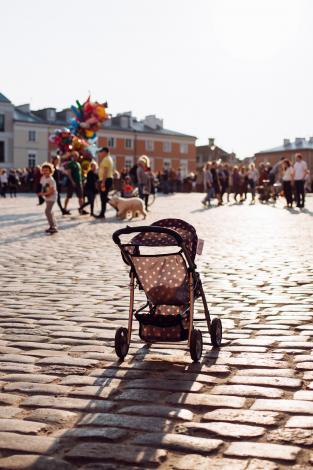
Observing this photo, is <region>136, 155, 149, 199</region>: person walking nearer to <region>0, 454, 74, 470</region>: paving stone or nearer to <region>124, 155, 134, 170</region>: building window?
<region>0, 454, 74, 470</region>: paving stone

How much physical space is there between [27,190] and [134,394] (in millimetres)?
46779

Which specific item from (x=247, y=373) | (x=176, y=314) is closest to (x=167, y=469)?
(x=247, y=373)

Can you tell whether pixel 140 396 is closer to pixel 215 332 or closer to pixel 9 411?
pixel 9 411

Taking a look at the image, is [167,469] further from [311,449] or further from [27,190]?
[27,190]

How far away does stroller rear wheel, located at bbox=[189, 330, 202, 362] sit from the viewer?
172 inches

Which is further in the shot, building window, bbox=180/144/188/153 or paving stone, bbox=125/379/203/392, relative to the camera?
building window, bbox=180/144/188/153

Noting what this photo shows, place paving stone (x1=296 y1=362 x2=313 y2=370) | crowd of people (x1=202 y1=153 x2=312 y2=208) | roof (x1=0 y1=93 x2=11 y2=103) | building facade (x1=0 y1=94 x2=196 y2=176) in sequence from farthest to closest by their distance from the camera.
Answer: building facade (x1=0 y1=94 x2=196 y2=176) → roof (x1=0 y1=93 x2=11 y2=103) → crowd of people (x1=202 y1=153 x2=312 y2=208) → paving stone (x1=296 y1=362 x2=313 y2=370)

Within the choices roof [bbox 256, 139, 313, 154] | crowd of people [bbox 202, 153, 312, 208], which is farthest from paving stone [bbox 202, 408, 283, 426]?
roof [bbox 256, 139, 313, 154]

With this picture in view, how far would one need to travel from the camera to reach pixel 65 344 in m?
4.98

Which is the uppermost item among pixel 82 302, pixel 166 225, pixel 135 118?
pixel 135 118

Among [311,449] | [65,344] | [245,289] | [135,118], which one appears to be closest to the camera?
[311,449]

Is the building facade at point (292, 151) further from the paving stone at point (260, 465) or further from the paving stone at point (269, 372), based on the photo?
the paving stone at point (260, 465)

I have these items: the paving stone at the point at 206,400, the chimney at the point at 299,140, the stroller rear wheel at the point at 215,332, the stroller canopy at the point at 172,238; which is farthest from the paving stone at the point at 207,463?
the chimney at the point at 299,140

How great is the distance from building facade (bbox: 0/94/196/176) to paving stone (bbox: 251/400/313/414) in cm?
7577
